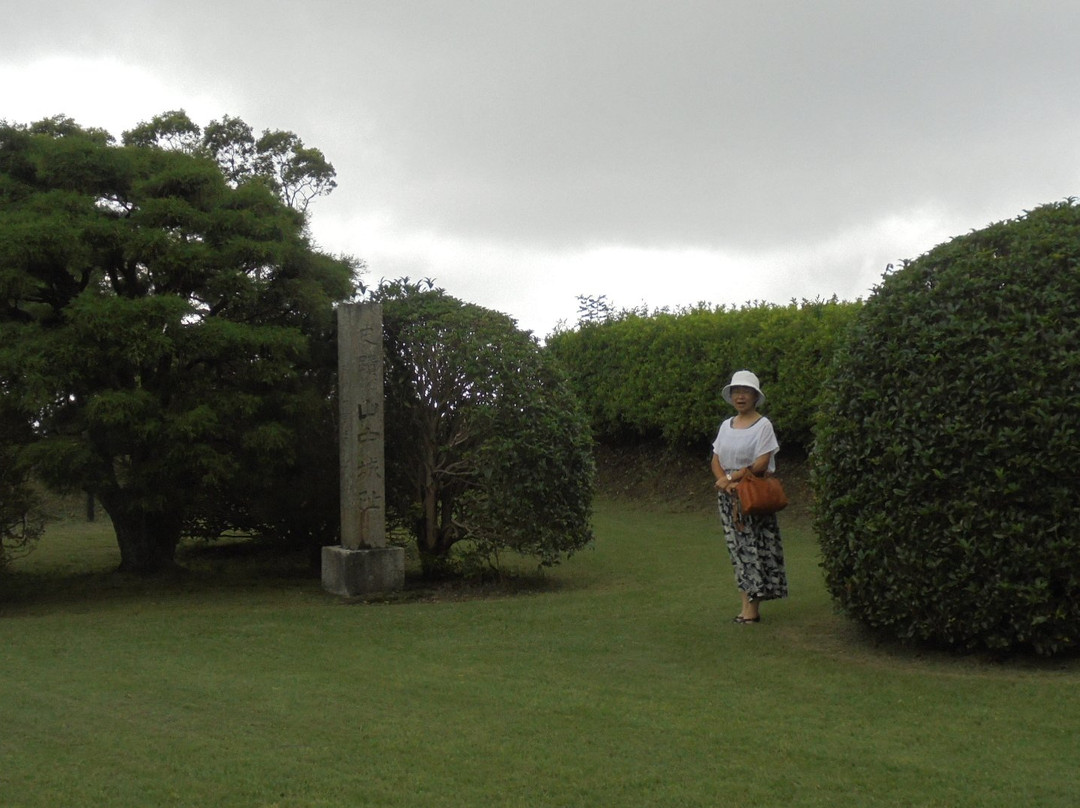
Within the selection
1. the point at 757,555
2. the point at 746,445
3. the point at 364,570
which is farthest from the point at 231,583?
the point at 746,445

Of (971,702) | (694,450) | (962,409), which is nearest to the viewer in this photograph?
(971,702)

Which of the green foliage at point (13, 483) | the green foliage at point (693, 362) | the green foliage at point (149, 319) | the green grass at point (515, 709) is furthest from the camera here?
the green foliage at point (693, 362)

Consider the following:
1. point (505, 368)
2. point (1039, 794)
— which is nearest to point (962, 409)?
point (1039, 794)

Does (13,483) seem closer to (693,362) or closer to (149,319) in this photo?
(149,319)

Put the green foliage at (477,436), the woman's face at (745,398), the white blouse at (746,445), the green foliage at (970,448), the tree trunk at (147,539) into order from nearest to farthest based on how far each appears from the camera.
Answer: the green foliage at (970,448)
the white blouse at (746,445)
the woman's face at (745,398)
the green foliage at (477,436)
the tree trunk at (147,539)

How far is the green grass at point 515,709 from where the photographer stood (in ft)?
16.3

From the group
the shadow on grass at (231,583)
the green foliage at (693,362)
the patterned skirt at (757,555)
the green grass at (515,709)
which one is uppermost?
the green foliage at (693,362)

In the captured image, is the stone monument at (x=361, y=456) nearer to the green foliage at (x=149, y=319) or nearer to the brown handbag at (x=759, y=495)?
the green foliage at (x=149, y=319)

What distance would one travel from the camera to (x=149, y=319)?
971 cm

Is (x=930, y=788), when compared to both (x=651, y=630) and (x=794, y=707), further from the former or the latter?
(x=651, y=630)

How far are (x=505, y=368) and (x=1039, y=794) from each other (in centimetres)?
666

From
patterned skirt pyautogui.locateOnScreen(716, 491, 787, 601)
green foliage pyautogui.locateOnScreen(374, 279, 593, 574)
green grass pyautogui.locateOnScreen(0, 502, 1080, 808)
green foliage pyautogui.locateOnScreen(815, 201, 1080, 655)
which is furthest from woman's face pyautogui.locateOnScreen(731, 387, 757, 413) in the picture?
green foliage pyautogui.locateOnScreen(374, 279, 593, 574)

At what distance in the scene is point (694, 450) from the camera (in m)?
19.9

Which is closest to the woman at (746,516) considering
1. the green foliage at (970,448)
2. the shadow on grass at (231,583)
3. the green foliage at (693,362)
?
the green foliage at (970,448)
